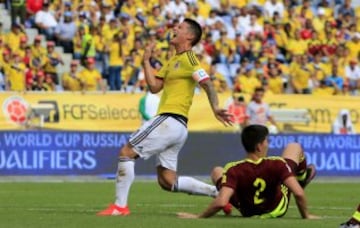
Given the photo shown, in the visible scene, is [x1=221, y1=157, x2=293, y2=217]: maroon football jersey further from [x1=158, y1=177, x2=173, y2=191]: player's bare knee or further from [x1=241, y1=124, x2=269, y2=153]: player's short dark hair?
[x1=158, y1=177, x2=173, y2=191]: player's bare knee

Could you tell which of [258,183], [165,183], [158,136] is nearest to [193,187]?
[165,183]

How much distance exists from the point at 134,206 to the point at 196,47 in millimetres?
16370

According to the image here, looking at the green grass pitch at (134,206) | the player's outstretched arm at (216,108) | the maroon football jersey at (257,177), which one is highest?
the player's outstretched arm at (216,108)

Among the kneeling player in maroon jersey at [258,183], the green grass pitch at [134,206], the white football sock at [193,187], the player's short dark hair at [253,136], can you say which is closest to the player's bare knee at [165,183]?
the white football sock at [193,187]

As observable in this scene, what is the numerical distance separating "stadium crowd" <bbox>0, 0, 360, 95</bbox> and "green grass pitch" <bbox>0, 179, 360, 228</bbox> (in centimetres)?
625

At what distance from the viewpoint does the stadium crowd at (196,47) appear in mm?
29953

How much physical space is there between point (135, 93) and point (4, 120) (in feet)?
10.9

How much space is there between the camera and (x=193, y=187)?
1406 cm

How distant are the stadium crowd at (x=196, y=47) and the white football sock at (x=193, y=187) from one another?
15.3 m

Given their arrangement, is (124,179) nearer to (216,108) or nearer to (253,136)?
(216,108)

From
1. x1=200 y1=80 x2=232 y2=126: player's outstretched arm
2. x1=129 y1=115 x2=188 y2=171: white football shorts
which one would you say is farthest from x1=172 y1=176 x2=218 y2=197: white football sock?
x1=200 y1=80 x2=232 y2=126: player's outstretched arm

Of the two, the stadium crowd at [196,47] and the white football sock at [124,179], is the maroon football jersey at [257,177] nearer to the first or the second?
the white football sock at [124,179]

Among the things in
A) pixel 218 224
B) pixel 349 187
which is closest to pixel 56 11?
pixel 349 187

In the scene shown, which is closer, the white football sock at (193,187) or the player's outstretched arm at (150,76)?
the player's outstretched arm at (150,76)
